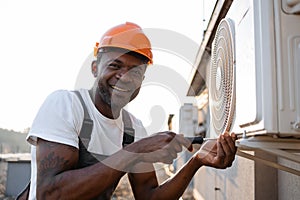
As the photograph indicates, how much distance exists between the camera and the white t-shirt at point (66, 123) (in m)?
1.88

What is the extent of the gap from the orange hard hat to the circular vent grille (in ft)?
1.42

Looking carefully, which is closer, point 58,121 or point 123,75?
point 58,121

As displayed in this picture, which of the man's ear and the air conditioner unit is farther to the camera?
the man's ear

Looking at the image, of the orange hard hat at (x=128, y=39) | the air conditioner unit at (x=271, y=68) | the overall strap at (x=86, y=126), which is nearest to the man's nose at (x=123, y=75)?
the orange hard hat at (x=128, y=39)

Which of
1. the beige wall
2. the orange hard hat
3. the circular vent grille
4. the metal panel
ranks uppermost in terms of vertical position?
the orange hard hat

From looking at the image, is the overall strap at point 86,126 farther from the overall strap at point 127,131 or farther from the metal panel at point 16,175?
the metal panel at point 16,175

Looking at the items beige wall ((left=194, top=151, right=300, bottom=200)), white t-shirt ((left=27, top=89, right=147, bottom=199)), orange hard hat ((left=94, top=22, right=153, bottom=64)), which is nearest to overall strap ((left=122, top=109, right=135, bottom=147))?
white t-shirt ((left=27, top=89, right=147, bottom=199))

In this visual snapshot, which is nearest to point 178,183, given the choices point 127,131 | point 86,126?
point 127,131

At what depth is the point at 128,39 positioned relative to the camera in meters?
2.20

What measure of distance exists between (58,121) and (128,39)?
0.65 meters

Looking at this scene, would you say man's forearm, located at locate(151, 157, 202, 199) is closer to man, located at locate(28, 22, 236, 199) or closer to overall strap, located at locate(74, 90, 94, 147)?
man, located at locate(28, 22, 236, 199)

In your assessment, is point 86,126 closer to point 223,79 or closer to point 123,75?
point 123,75

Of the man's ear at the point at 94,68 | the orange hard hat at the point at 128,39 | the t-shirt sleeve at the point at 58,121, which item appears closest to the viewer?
the t-shirt sleeve at the point at 58,121

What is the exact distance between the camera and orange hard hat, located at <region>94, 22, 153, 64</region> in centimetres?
218
